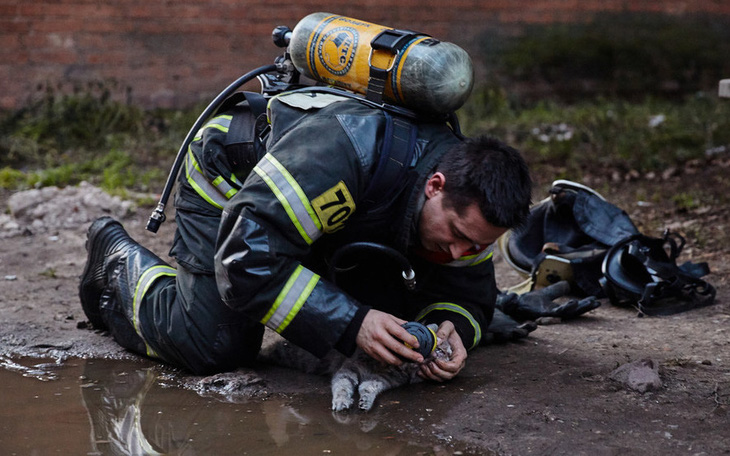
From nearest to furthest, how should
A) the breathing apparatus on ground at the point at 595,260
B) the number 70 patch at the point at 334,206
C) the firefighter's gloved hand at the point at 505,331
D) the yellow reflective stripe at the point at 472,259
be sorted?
the number 70 patch at the point at 334,206 < the yellow reflective stripe at the point at 472,259 < the firefighter's gloved hand at the point at 505,331 < the breathing apparatus on ground at the point at 595,260

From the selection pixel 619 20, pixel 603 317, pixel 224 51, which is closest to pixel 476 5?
pixel 619 20

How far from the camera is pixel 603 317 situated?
3562 millimetres

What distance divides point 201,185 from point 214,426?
2.99 feet

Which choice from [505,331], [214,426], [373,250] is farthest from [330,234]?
[505,331]

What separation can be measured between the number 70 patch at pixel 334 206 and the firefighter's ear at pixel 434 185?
0.23 meters

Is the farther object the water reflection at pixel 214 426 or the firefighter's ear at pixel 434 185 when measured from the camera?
the firefighter's ear at pixel 434 185

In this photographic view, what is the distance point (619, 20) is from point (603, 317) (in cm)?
516

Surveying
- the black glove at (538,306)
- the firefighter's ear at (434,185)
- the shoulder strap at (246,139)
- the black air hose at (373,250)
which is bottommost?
the black glove at (538,306)

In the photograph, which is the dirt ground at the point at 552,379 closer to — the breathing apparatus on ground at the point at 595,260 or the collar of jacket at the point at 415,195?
the breathing apparatus on ground at the point at 595,260

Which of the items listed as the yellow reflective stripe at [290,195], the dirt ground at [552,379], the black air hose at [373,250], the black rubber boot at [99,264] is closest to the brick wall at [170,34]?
the dirt ground at [552,379]

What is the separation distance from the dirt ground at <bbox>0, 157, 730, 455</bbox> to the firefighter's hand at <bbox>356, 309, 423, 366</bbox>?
0.19 metres

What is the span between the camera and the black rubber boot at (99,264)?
3.20 m

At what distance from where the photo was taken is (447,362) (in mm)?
2621

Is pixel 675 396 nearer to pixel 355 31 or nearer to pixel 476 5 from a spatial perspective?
pixel 355 31
